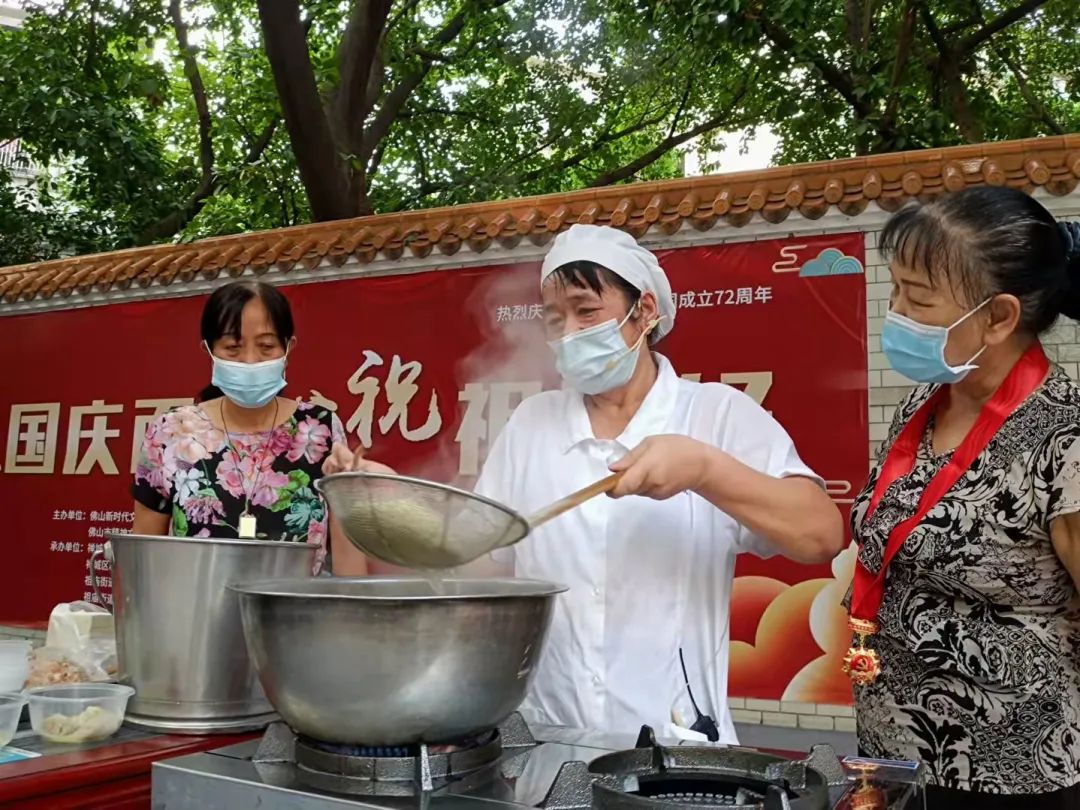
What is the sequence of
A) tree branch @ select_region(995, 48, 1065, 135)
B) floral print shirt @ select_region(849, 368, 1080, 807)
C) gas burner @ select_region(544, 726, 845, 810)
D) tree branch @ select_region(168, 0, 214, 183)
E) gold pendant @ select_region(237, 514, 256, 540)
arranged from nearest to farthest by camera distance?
gas burner @ select_region(544, 726, 845, 810), floral print shirt @ select_region(849, 368, 1080, 807), gold pendant @ select_region(237, 514, 256, 540), tree branch @ select_region(995, 48, 1065, 135), tree branch @ select_region(168, 0, 214, 183)

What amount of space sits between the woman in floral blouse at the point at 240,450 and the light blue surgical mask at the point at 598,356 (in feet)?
2.79

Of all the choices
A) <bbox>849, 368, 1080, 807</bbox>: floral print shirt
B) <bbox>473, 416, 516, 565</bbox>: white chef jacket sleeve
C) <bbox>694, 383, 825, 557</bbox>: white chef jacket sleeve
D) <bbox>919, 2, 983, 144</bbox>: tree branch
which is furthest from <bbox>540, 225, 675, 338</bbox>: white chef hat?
<bbox>919, 2, 983, 144</bbox>: tree branch

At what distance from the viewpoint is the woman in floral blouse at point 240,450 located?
7.77ft

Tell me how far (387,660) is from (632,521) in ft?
2.38

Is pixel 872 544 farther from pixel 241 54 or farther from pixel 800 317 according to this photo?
pixel 241 54

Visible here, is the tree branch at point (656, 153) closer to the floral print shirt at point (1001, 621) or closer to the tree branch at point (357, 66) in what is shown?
the tree branch at point (357, 66)

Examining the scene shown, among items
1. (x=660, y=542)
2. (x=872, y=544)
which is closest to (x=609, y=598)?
(x=660, y=542)

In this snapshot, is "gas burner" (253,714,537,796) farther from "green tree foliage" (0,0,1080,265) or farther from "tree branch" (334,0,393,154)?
"tree branch" (334,0,393,154)

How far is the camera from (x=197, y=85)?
7895 mm

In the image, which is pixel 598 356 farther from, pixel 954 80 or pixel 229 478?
pixel 954 80

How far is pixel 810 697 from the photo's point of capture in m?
4.21

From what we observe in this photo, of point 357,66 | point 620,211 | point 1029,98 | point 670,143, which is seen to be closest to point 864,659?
point 620,211

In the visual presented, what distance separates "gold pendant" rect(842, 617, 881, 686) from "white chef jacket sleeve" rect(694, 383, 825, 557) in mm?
201

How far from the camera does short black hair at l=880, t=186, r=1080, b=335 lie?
5.58 feet
